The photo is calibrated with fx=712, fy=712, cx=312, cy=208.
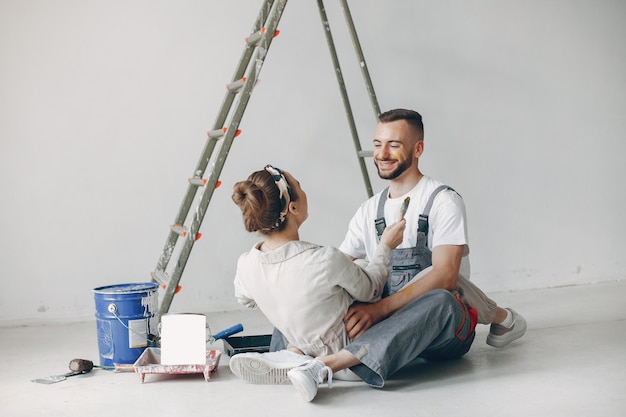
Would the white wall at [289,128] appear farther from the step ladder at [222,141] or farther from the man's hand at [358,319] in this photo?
the man's hand at [358,319]

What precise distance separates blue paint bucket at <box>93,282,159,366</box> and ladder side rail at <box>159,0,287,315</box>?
40cm

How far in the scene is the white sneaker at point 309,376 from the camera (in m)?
2.45

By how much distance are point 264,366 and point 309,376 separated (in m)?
0.27

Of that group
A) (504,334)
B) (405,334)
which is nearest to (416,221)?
(405,334)

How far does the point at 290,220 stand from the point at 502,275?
287 cm

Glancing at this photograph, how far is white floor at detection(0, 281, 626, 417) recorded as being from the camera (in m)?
2.39

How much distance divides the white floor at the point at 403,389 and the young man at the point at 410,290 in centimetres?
9

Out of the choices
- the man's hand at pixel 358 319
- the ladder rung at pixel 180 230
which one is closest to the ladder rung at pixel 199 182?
the ladder rung at pixel 180 230

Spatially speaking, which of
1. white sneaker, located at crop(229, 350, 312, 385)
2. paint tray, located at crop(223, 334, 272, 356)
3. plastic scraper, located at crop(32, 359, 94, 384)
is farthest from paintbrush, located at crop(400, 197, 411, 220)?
plastic scraper, located at crop(32, 359, 94, 384)

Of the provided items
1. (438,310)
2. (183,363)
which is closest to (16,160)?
(183,363)

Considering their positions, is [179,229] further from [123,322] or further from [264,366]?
[264,366]

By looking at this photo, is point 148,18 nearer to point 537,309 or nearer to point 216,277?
point 216,277

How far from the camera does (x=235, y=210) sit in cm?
451

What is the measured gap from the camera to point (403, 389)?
261 cm
